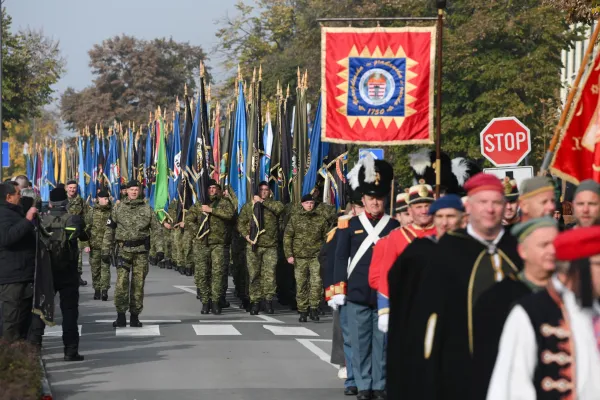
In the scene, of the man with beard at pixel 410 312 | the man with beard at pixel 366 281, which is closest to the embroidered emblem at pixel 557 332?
the man with beard at pixel 410 312

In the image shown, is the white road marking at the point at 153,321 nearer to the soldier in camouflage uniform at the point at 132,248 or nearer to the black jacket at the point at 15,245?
the soldier in camouflage uniform at the point at 132,248

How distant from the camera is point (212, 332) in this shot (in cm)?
1827

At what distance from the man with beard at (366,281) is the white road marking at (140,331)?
6087 mm

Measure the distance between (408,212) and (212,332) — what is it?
7.41 m

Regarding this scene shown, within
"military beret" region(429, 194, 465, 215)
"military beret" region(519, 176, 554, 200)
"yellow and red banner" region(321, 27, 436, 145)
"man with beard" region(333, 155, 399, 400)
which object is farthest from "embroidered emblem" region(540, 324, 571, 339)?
"yellow and red banner" region(321, 27, 436, 145)

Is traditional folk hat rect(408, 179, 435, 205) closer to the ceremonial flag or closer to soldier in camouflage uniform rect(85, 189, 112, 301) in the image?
soldier in camouflage uniform rect(85, 189, 112, 301)

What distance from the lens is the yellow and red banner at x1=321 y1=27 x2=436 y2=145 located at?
13828mm

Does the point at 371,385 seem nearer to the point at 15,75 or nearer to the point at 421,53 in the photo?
the point at 421,53

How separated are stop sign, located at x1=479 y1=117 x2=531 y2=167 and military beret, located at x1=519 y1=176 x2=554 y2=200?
14.0 meters

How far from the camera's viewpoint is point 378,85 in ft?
45.6

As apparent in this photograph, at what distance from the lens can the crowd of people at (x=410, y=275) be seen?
541 centimetres

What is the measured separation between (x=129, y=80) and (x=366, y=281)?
87.8 meters

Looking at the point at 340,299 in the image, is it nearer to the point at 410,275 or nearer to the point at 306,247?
the point at 410,275

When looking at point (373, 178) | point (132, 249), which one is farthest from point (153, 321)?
point (373, 178)
